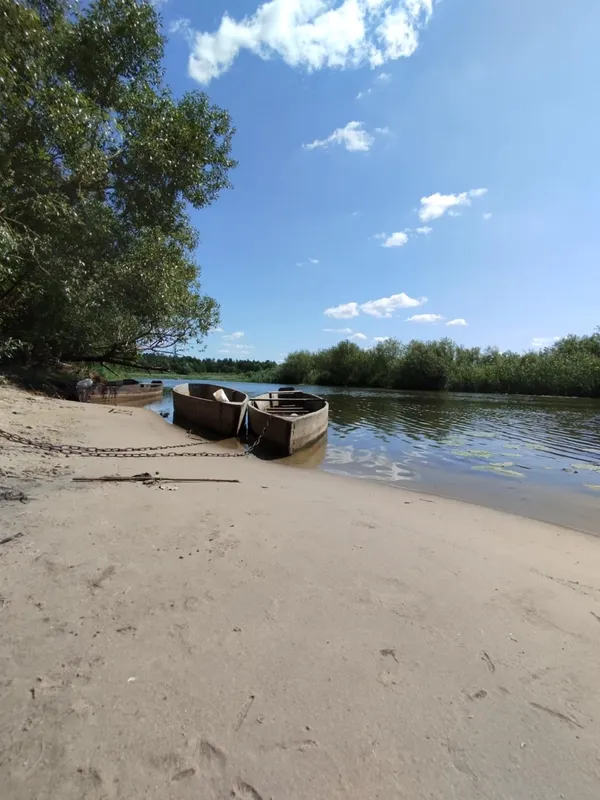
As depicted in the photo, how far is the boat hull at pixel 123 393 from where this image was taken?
65.6 ft

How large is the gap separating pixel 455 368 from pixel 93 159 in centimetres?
5942

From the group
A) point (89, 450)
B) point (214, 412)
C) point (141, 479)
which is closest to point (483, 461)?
point (214, 412)

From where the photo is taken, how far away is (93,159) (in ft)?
26.7

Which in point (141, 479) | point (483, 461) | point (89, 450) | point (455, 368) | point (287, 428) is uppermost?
point (455, 368)

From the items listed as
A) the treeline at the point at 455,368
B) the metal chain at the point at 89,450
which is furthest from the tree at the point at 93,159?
the treeline at the point at 455,368

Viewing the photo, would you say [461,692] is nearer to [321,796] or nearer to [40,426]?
[321,796]

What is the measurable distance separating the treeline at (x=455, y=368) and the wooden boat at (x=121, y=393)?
1822 inches

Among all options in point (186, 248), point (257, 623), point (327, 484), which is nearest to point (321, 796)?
point (257, 623)

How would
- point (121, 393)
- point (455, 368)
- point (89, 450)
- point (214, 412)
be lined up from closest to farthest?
point (89, 450) < point (214, 412) < point (121, 393) < point (455, 368)

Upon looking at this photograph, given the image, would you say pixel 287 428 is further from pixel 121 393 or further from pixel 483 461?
pixel 121 393

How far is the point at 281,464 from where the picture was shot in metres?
10.1

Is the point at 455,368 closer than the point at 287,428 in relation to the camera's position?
No

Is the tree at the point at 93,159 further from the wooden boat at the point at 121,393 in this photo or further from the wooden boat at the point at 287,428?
the wooden boat at the point at 121,393

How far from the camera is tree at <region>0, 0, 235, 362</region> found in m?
6.71
